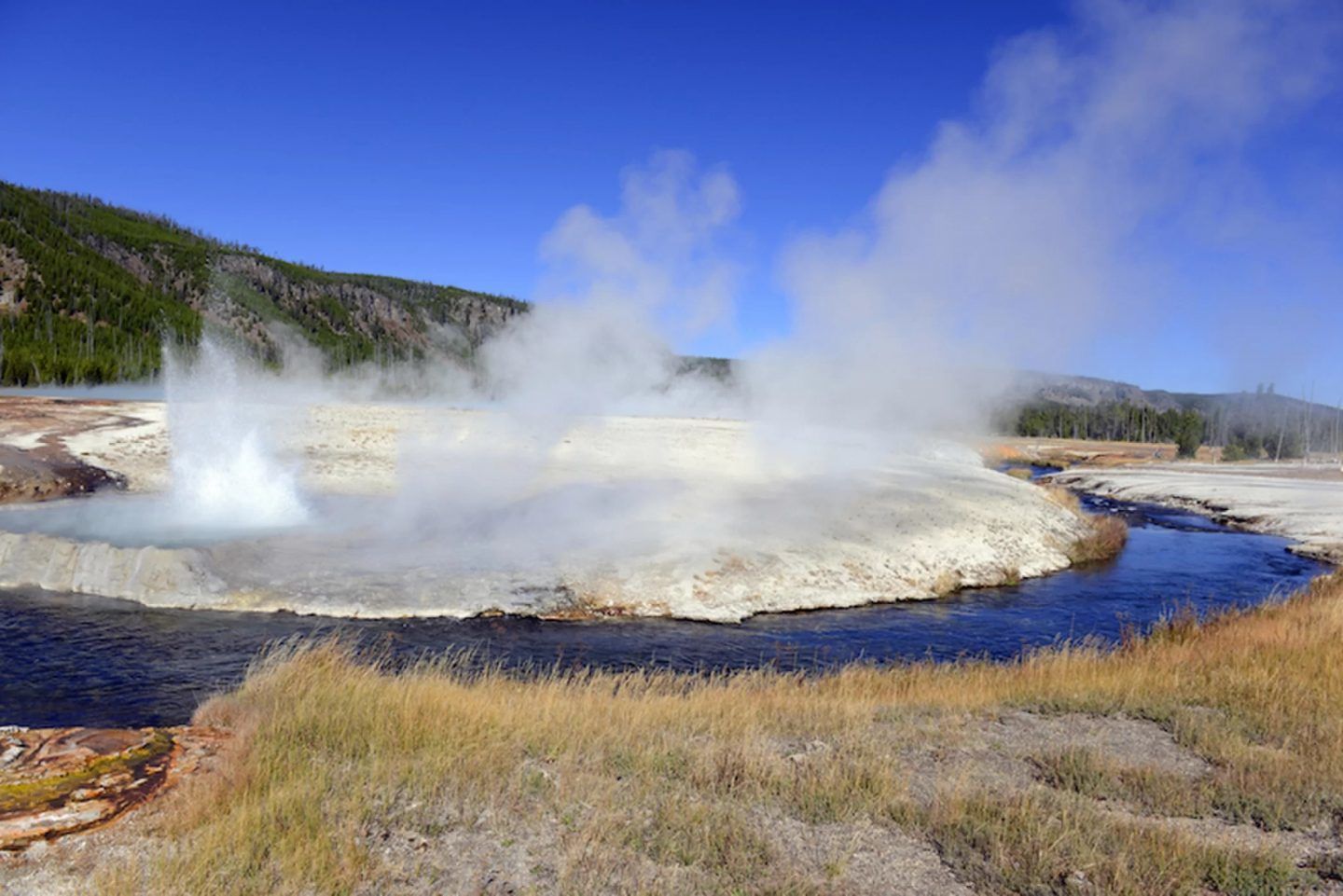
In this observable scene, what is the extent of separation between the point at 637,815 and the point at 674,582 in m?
10.7

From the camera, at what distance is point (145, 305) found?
135m

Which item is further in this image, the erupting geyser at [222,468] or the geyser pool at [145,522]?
the erupting geyser at [222,468]

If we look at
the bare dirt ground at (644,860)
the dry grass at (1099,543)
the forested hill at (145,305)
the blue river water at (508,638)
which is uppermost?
the forested hill at (145,305)

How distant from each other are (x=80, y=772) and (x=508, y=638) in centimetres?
804

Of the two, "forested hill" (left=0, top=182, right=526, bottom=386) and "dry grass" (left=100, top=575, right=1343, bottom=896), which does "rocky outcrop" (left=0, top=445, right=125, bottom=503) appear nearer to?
"dry grass" (left=100, top=575, right=1343, bottom=896)

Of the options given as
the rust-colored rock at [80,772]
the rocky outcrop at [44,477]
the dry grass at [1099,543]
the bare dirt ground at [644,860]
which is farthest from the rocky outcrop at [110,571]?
the dry grass at [1099,543]

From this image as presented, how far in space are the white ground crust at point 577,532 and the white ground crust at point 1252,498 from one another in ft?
34.4

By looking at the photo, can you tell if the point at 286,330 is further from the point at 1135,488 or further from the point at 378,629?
the point at 378,629

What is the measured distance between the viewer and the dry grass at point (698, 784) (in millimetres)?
5062

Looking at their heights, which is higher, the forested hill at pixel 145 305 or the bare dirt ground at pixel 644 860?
the forested hill at pixel 145 305

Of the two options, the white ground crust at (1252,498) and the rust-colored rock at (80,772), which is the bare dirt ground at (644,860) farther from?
the white ground crust at (1252,498)

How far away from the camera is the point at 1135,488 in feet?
158

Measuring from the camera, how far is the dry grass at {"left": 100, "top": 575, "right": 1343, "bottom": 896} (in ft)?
16.6

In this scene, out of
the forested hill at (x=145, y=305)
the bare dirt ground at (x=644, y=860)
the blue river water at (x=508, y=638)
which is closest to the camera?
the bare dirt ground at (x=644, y=860)
